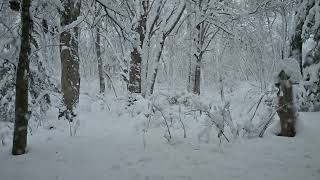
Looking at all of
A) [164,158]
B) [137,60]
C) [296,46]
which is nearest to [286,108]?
[164,158]

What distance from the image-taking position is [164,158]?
3.97m

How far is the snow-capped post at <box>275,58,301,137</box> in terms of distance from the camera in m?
4.77

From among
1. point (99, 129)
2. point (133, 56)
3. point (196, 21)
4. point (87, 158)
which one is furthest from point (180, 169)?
point (196, 21)

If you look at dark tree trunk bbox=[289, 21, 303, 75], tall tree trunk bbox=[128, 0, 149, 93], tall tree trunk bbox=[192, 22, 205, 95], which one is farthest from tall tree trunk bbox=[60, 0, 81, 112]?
tall tree trunk bbox=[192, 22, 205, 95]

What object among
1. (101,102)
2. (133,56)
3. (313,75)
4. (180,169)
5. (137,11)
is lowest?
(180,169)

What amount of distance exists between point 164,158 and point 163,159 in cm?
4

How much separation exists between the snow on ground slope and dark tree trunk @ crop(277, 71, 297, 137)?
188 mm

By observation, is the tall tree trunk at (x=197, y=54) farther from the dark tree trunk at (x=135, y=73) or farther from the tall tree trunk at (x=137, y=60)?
the dark tree trunk at (x=135, y=73)

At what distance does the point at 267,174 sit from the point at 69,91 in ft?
18.1

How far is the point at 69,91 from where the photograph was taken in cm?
733

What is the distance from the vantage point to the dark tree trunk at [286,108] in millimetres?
4777

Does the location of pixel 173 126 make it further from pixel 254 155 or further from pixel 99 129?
pixel 254 155

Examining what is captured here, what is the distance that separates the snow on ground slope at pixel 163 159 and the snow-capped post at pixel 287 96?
0.70 feet

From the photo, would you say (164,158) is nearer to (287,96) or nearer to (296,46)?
(287,96)
